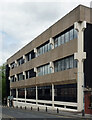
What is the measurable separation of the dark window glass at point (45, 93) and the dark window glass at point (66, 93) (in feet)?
10.7

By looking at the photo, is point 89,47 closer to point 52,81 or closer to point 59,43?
point 59,43

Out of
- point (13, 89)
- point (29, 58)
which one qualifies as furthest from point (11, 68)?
point (29, 58)

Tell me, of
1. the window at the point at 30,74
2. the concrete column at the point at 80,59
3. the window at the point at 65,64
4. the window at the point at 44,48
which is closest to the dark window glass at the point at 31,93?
the window at the point at 30,74

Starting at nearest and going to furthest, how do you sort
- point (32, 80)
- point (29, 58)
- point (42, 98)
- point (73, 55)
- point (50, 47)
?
point (73, 55) → point (50, 47) → point (42, 98) → point (32, 80) → point (29, 58)

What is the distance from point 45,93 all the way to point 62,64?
10.3 metres

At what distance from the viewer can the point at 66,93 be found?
4206 centimetres

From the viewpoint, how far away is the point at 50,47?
50.0 meters

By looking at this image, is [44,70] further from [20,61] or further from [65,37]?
[20,61]

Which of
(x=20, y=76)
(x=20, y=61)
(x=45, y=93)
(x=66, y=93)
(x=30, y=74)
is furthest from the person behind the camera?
(x=20, y=61)

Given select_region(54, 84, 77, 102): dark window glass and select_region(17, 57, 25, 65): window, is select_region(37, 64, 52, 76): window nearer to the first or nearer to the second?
select_region(54, 84, 77, 102): dark window glass

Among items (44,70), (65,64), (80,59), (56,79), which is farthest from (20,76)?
(80,59)

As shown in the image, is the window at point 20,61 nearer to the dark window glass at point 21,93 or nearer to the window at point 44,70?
the dark window glass at point 21,93

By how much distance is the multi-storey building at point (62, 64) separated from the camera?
37.7m

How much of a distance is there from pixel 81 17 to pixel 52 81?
50.5ft
